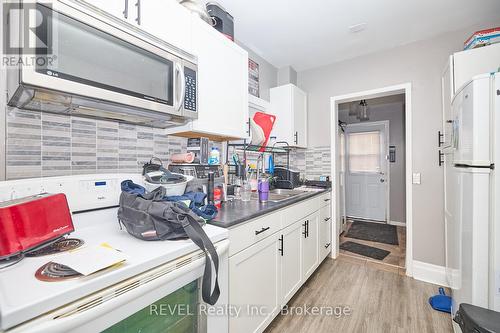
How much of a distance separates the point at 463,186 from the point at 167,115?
1813 millimetres

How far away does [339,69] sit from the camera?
2.80 m

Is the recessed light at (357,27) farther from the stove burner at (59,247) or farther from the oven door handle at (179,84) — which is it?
the stove burner at (59,247)

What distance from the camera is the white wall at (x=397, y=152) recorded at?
171 inches

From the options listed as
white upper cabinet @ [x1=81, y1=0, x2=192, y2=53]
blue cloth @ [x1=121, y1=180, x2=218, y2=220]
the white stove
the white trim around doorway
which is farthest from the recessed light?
the white stove

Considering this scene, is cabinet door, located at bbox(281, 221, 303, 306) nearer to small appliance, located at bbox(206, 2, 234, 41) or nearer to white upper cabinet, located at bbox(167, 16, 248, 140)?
white upper cabinet, located at bbox(167, 16, 248, 140)

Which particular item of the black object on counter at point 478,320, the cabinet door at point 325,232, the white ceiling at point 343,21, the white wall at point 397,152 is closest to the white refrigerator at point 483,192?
the black object on counter at point 478,320

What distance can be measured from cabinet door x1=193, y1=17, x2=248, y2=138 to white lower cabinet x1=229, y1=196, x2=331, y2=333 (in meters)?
0.74

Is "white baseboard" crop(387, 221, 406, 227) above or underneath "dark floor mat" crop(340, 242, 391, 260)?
above

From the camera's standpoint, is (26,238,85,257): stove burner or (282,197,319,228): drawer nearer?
(26,238,85,257): stove burner

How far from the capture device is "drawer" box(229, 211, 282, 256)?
3.77 ft

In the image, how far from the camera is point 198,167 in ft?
4.80

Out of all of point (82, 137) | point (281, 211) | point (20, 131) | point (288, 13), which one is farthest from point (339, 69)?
point (20, 131)

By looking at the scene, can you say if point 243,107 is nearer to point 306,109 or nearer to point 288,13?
point 288,13

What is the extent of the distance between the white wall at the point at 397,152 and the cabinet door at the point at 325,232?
2606 millimetres
